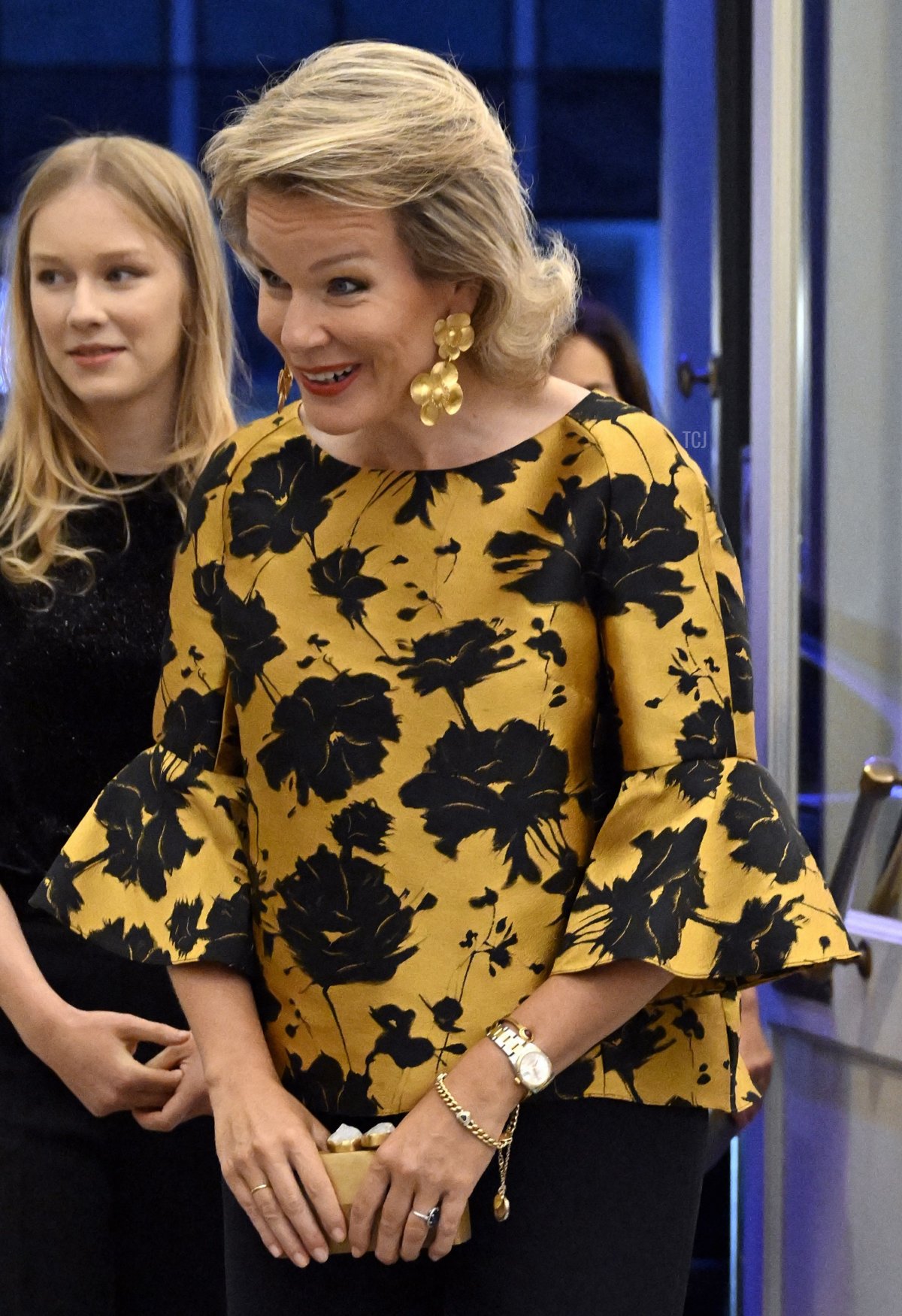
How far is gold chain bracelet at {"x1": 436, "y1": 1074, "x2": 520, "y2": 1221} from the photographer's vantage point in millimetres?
1179

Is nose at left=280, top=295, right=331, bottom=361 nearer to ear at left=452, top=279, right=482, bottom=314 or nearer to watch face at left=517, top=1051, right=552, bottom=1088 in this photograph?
ear at left=452, top=279, right=482, bottom=314

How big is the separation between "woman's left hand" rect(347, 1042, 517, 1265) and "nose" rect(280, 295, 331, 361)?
507 mm

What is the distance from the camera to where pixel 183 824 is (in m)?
1.32

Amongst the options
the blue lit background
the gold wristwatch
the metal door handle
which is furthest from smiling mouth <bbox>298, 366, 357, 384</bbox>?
Answer: the blue lit background

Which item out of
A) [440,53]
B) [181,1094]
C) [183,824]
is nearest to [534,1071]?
[183,824]

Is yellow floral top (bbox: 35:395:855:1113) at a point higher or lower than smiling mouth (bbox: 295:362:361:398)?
lower

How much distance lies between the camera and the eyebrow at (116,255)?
176 centimetres

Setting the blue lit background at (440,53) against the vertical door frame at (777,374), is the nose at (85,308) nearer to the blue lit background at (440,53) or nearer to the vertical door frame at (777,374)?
the vertical door frame at (777,374)

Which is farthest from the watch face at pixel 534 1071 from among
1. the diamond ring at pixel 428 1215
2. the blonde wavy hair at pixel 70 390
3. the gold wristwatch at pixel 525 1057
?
the blonde wavy hair at pixel 70 390

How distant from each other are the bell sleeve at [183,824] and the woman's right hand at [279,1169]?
0.11 m

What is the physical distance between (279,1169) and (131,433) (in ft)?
2.95

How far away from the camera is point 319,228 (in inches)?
46.4

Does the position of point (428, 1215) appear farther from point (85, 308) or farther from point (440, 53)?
point (440, 53)

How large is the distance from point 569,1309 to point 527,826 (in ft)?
1.13
